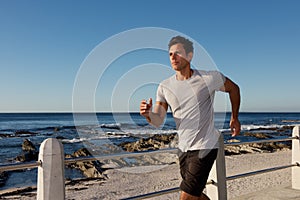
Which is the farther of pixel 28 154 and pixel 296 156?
pixel 28 154

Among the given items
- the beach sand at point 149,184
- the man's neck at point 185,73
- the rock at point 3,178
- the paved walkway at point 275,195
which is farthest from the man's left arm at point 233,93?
the rock at point 3,178

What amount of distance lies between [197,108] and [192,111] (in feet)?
0.13

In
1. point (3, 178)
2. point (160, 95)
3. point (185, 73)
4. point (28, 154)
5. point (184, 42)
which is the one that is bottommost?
point (28, 154)

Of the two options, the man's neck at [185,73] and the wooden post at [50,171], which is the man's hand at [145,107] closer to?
the man's neck at [185,73]

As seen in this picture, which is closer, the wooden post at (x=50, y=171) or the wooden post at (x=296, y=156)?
the wooden post at (x=50, y=171)

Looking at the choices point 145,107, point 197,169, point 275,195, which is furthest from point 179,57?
point 275,195

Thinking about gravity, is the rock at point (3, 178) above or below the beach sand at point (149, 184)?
below

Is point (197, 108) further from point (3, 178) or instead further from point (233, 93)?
point (3, 178)

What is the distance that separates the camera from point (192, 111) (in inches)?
82.4

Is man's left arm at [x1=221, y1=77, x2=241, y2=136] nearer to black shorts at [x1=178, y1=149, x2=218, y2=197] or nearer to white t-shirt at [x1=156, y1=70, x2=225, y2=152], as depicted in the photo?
white t-shirt at [x1=156, y1=70, x2=225, y2=152]

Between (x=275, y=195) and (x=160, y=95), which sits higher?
(x=160, y=95)

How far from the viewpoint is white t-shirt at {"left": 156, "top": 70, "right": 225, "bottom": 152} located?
209 cm

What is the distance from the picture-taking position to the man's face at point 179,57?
2121mm

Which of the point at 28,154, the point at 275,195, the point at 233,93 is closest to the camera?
the point at 233,93
